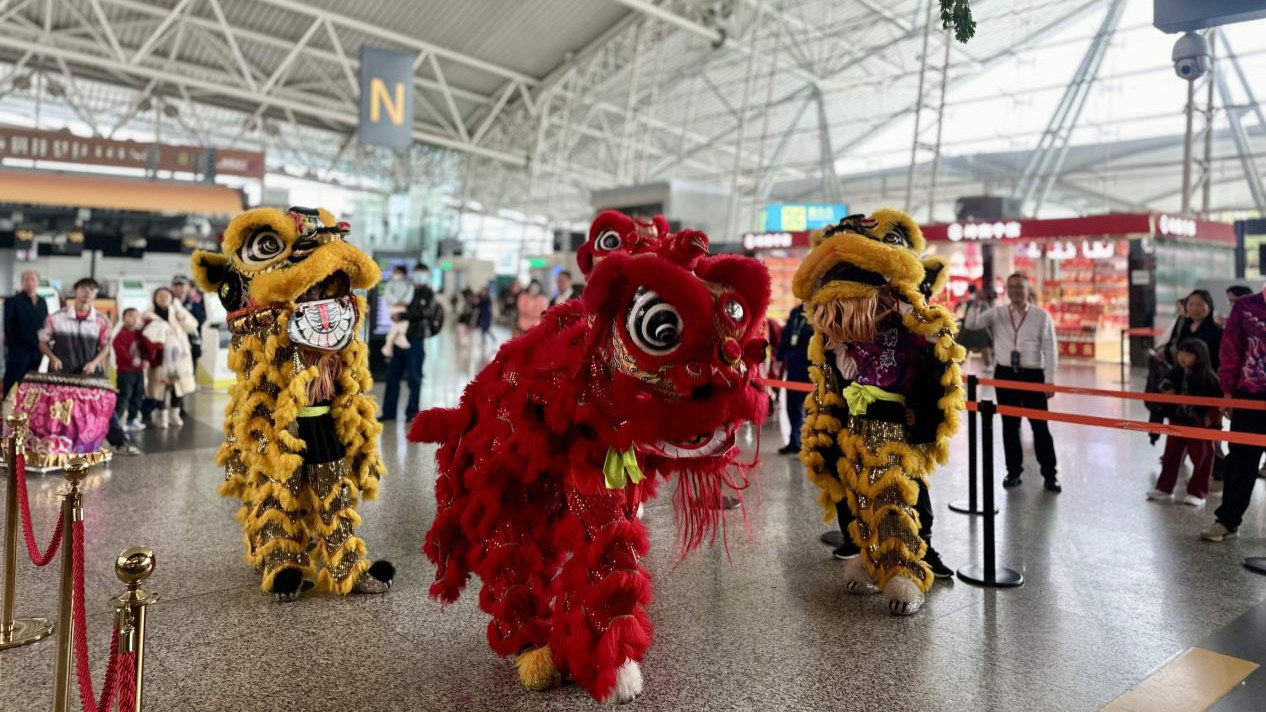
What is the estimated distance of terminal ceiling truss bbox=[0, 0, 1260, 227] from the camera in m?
18.0

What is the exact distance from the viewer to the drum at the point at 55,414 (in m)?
5.05

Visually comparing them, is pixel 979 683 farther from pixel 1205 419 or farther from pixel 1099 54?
pixel 1099 54

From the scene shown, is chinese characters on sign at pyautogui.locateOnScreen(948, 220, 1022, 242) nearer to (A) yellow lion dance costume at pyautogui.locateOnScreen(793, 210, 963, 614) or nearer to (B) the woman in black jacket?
(B) the woman in black jacket

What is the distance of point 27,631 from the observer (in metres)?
2.74

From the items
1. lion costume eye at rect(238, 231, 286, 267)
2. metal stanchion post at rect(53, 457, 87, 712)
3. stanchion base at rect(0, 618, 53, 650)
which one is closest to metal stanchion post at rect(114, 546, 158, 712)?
metal stanchion post at rect(53, 457, 87, 712)

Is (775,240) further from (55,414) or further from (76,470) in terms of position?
(76,470)

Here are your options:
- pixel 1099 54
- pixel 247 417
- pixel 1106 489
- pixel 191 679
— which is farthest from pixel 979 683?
pixel 1099 54

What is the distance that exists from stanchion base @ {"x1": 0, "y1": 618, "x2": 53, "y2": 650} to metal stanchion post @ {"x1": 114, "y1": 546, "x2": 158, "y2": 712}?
1516 millimetres

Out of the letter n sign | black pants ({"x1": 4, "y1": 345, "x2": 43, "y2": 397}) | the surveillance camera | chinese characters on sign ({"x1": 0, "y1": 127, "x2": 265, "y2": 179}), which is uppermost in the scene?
the letter n sign

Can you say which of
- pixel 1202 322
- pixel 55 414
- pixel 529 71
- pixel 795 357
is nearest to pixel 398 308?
pixel 55 414

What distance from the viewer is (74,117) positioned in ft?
85.5

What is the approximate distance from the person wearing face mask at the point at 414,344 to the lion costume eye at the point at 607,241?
420 cm

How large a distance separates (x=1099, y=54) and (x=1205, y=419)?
15.1 meters

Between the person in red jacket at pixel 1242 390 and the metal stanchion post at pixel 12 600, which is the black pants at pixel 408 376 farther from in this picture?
the person in red jacket at pixel 1242 390
